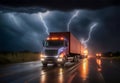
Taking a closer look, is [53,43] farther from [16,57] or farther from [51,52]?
[16,57]

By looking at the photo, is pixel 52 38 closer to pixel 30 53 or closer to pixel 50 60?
pixel 50 60

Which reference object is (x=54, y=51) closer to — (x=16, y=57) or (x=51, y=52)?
(x=51, y=52)

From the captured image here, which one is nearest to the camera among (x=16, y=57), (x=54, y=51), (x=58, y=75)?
(x=58, y=75)

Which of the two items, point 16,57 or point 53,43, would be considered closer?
point 53,43

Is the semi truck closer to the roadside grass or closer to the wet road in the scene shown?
the wet road

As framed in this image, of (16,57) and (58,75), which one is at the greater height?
(16,57)

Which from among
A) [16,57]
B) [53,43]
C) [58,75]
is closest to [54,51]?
[53,43]

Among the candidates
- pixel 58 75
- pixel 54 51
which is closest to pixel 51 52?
pixel 54 51

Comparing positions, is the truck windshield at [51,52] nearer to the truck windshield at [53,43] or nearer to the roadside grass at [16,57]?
the truck windshield at [53,43]

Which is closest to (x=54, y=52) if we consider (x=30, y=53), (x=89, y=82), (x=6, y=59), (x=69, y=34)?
(x=69, y=34)

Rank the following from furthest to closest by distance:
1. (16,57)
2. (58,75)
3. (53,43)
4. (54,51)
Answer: (16,57) → (53,43) → (54,51) → (58,75)

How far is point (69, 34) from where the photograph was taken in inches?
1444

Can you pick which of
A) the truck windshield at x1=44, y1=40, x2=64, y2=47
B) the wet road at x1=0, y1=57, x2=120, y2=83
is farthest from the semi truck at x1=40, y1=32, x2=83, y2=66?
the wet road at x1=0, y1=57, x2=120, y2=83

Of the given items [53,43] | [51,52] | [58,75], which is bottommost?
[58,75]
